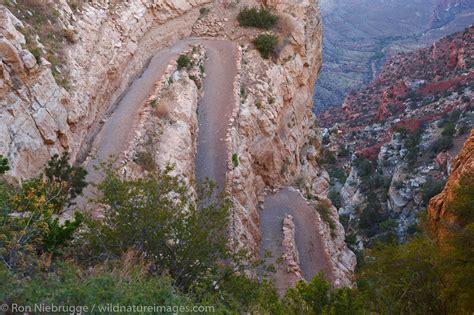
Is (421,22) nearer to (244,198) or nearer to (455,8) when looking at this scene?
(455,8)

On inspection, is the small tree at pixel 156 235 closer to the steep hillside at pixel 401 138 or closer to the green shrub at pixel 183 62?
the green shrub at pixel 183 62

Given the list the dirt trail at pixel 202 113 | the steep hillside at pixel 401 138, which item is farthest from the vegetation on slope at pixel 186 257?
the steep hillside at pixel 401 138

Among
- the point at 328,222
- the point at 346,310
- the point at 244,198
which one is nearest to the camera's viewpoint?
the point at 346,310

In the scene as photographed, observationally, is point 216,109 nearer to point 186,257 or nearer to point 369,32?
point 186,257

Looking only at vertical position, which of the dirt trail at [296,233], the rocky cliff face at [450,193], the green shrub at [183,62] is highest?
the green shrub at [183,62]

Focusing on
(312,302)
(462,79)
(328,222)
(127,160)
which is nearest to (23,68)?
(127,160)

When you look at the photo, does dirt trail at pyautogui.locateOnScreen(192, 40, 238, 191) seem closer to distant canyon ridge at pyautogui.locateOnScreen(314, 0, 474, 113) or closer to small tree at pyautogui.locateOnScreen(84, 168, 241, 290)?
small tree at pyautogui.locateOnScreen(84, 168, 241, 290)

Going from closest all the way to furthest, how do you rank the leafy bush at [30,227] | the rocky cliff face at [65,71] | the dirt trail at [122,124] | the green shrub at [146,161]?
the leafy bush at [30,227]
the rocky cliff face at [65,71]
the dirt trail at [122,124]
the green shrub at [146,161]
